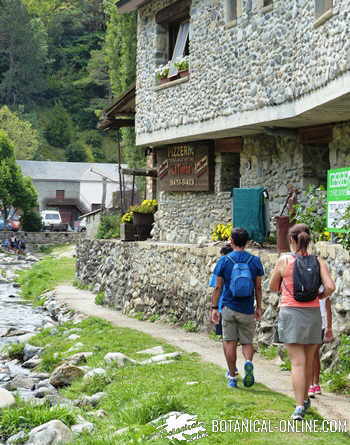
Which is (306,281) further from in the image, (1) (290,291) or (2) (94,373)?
(2) (94,373)

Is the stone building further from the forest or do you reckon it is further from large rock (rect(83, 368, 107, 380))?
the forest

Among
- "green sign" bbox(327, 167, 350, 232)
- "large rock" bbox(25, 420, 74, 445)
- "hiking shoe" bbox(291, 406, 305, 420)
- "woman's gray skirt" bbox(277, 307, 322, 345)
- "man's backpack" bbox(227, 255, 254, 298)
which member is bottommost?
"large rock" bbox(25, 420, 74, 445)

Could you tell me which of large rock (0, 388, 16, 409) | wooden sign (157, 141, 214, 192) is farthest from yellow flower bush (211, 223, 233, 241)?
large rock (0, 388, 16, 409)

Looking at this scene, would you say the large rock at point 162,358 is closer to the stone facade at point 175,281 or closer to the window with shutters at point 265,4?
the stone facade at point 175,281

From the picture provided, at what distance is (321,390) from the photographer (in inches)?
374

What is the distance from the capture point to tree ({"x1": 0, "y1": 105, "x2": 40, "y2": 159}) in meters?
80.5

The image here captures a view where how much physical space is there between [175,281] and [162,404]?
8.95m

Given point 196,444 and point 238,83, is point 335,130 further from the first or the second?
point 196,444

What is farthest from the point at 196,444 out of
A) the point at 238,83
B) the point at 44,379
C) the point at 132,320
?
the point at 132,320

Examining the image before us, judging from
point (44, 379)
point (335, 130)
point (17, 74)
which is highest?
point (17, 74)

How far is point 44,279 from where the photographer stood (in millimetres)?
31328

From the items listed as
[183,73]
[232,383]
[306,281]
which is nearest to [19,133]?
[183,73]

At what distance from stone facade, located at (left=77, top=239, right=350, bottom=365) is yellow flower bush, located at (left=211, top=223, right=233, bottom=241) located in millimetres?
1044

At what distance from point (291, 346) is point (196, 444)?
1.30 meters
